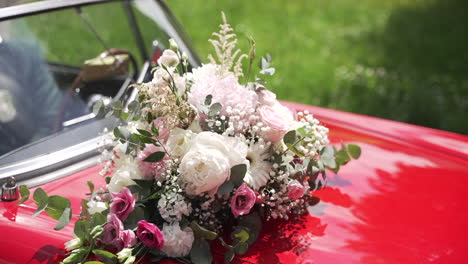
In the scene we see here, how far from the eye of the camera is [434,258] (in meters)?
1.82

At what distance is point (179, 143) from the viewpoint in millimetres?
1828

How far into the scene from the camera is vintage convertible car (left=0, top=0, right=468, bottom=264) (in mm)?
1860

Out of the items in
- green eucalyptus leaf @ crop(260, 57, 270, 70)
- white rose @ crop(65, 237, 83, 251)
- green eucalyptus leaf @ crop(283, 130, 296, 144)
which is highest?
green eucalyptus leaf @ crop(260, 57, 270, 70)

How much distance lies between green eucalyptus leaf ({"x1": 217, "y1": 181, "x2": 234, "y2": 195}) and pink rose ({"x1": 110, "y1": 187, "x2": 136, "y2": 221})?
0.26 m

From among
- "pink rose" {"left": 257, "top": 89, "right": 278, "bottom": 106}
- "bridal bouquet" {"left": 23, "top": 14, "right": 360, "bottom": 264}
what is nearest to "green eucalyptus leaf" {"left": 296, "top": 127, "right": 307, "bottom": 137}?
"bridal bouquet" {"left": 23, "top": 14, "right": 360, "bottom": 264}

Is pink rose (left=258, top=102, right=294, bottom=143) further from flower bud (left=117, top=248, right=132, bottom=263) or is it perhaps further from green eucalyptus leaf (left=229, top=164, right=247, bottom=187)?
flower bud (left=117, top=248, right=132, bottom=263)

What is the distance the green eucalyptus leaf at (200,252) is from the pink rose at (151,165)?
231 mm

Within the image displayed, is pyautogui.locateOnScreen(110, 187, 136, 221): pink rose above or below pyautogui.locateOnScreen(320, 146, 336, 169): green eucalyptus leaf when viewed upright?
below

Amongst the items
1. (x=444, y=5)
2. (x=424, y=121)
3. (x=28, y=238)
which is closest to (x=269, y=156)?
(x=28, y=238)

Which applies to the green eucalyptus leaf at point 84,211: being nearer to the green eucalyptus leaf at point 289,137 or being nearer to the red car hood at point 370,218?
the red car hood at point 370,218

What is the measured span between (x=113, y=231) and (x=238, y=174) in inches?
15.7

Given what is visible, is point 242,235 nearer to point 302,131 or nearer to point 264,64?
point 302,131

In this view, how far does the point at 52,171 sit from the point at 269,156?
2.70 feet

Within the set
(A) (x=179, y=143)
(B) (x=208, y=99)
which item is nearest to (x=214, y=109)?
(B) (x=208, y=99)
